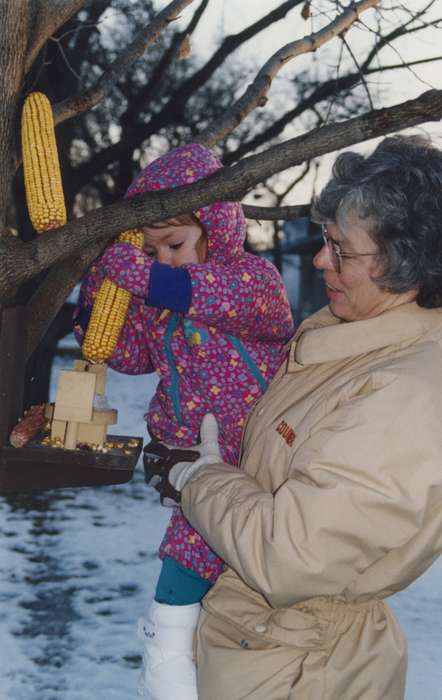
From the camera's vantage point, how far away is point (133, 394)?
1562 centimetres

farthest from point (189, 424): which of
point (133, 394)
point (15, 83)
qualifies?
point (133, 394)

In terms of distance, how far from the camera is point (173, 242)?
2.41m

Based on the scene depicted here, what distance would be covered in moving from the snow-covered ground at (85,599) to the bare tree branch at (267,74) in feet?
8.60

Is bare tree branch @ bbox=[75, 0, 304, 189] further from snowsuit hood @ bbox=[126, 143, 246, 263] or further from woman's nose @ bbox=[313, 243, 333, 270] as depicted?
woman's nose @ bbox=[313, 243, 333, 270]

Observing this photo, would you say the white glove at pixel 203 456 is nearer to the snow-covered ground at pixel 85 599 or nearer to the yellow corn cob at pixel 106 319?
the yellow corn cob at pixel 106 319

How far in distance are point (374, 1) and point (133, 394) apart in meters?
12.6

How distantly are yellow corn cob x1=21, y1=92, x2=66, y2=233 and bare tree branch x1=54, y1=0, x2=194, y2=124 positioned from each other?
559 mm

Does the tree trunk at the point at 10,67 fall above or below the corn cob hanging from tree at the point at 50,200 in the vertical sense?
above

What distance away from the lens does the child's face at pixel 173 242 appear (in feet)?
7.83

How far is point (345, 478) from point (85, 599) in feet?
12.6

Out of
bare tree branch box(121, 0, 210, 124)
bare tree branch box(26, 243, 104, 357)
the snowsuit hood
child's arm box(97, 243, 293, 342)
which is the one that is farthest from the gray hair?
bare tree branch box(121, 0, 210, 124)

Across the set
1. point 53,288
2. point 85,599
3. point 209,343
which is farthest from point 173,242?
point 85,599

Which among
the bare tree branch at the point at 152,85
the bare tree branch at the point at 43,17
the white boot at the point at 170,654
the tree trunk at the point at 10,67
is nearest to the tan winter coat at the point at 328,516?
the white boot at the point at 170,654

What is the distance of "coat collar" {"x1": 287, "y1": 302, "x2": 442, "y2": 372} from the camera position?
196 centimetres
